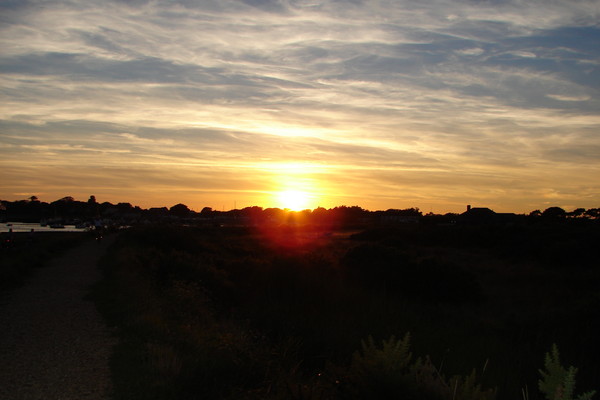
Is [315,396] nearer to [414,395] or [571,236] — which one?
[414,395]

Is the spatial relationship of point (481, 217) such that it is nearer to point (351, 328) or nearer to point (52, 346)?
point (351, 328)

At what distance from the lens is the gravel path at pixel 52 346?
7359 mm

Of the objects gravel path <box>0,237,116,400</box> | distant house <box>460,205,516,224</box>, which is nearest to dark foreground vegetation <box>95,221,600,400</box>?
gravel path <box>0,237,116,400</box>

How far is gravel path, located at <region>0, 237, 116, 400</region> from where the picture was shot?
24.1ft

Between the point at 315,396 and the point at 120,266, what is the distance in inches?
720

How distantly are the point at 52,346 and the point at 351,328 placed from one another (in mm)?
7266

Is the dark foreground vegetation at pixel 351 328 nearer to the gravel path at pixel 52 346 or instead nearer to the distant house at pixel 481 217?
the gravel path at pixel 52 346

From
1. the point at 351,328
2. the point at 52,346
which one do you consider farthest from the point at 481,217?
the point at 52,346

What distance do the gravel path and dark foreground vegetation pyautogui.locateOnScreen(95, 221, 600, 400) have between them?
38 centimetres

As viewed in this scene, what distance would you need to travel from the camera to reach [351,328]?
14.3m

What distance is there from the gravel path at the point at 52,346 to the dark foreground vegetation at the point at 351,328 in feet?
1.24

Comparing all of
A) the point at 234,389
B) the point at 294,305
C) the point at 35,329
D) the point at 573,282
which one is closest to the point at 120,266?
the point at 294,305

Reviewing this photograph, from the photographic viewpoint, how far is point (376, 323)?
1551 centimetres

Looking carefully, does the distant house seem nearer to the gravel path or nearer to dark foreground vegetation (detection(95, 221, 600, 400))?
dark foreground vegetation (detection(95, 221, 600, 400))
